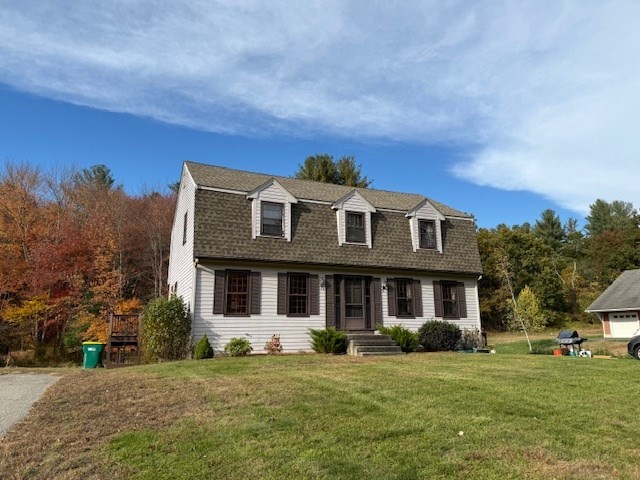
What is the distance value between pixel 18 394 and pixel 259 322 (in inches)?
323

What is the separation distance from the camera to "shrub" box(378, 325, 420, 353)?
1625 cm

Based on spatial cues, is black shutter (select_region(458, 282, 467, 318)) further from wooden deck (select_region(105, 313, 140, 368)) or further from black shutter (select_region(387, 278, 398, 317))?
wooden deck (select_region(105, 313, 140, 368))

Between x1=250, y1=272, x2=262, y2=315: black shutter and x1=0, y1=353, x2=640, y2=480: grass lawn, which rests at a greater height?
x1=250, y1=272, x2=262, y2=315: black shutter

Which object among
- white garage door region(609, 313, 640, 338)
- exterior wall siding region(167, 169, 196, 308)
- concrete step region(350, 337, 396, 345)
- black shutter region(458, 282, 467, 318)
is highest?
exterior wall siding region(167, 169, 196, 308)

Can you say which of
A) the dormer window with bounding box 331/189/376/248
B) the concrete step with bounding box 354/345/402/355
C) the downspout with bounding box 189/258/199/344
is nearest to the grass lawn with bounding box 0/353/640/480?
the downspout with bounding box 189/258/199/344

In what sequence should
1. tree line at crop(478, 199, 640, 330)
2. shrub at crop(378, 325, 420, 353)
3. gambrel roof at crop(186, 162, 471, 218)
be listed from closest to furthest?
1. shrub at crop(378, 325, 420, 353)
2. gambrel roof at crop(186, 162, 471, 218)
3. tree line at crop(478, 199, 640, 330)

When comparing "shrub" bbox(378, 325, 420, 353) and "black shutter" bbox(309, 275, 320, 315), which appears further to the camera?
Result: "black shutter" bbox(309, 275, 320, 315)

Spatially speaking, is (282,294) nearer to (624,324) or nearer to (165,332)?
(165,332)

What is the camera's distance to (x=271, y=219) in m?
16.8

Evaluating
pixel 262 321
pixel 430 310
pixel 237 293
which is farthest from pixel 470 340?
pixel 237 293

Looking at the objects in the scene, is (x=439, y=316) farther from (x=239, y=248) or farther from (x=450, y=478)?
(x=450, y=478)

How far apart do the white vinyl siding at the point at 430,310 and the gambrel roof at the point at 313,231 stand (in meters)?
0.65

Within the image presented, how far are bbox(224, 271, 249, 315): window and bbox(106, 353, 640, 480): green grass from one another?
6.78 meters

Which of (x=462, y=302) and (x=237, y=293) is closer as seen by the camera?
(x=237, y=293)
